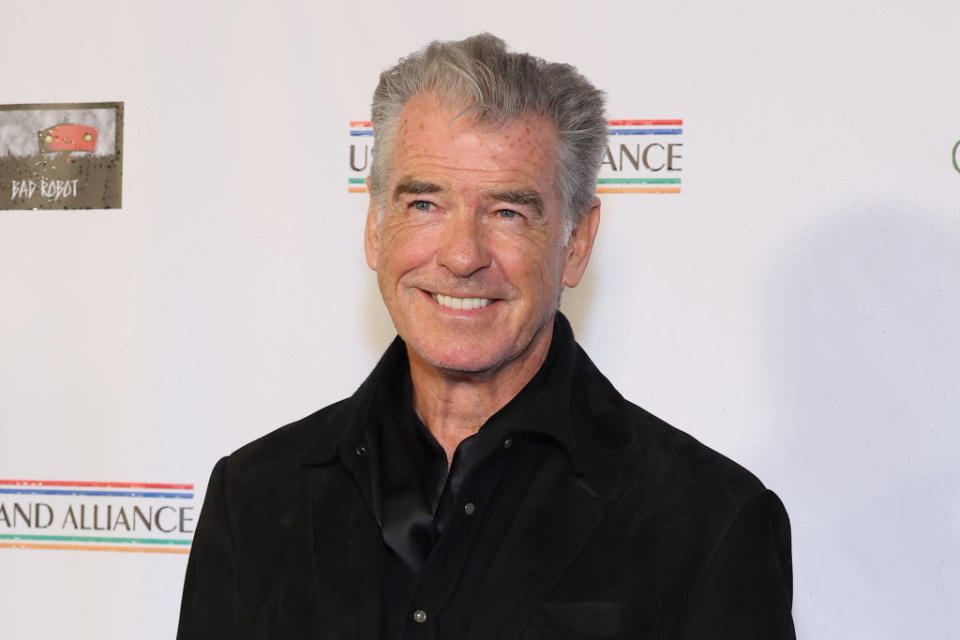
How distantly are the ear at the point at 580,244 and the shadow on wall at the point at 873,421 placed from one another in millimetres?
440

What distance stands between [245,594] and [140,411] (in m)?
0.66

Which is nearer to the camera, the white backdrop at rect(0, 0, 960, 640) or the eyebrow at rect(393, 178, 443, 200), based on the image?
the eyebrow at rect(393, 178, 443, 200)

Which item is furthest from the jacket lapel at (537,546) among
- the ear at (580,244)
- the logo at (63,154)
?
the logo at (63,154)

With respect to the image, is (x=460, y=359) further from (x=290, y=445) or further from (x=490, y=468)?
(x=290, y=445)

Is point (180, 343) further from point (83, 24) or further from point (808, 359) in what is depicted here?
point (808, 359)

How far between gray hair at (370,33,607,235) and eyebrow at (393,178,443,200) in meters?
0.06

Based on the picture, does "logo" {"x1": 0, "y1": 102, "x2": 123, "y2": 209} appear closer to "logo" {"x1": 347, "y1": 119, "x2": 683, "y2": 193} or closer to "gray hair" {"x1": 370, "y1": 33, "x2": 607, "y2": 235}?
"logo" {"x1": 347, "y1": 119, "x2": 683, "y2": 193}

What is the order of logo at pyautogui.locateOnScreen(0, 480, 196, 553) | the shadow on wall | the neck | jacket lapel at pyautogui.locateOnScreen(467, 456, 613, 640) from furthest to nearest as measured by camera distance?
logo at pyautogui.locateOnScreen(0, 480, 196, 553), the shadow on wall, the neck, jacket lapel at pyautogui.locateOnScreen(467, 456, 613, 640)

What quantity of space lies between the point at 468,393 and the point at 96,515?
0.88 metres

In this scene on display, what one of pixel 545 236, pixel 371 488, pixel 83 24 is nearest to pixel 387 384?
pixel 371 488

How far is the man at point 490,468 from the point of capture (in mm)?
1273

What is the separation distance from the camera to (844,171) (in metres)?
1.76

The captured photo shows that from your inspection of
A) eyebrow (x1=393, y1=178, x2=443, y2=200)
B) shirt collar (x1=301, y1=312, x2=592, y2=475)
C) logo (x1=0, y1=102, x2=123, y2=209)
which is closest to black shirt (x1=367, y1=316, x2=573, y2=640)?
shirt collar (x1=301, y1=312, x2=592, y2=475)

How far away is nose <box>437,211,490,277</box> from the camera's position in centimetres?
129
